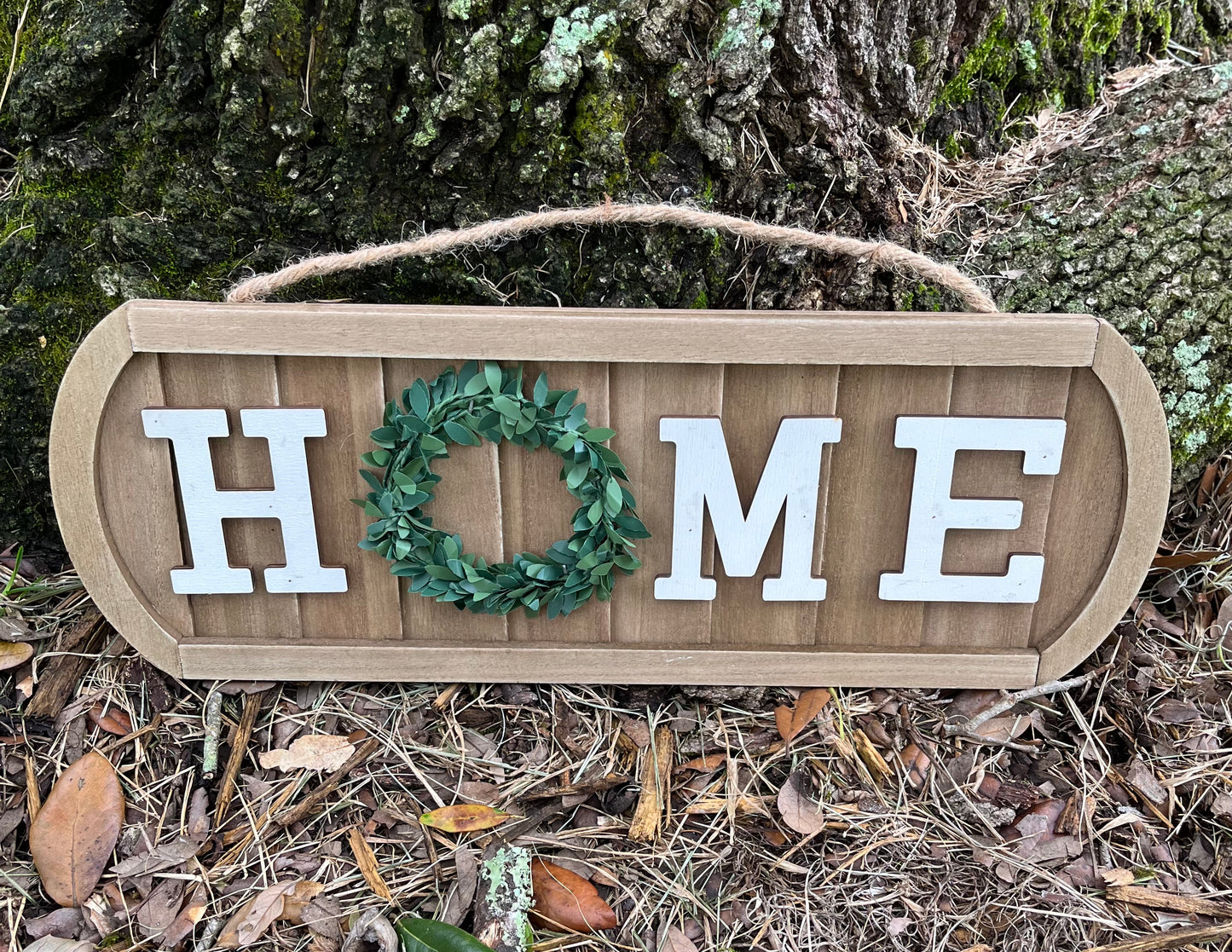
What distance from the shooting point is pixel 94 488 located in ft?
3.94

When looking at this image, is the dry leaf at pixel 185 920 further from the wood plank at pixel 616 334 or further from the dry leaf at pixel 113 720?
the wood plank at pixel 616 334

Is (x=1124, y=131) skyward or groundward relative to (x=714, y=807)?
skyward

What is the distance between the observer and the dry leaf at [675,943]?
1095 mm

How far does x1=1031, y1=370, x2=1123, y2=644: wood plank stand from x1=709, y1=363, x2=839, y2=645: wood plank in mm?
338

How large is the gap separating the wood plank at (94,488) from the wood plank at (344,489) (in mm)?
217

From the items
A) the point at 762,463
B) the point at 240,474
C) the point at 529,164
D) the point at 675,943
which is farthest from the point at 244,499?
the point at 675,943

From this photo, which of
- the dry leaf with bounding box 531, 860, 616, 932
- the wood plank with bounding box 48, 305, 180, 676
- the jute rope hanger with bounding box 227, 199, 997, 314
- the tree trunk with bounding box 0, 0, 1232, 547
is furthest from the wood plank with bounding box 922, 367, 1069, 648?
the wood plank with bounding box 48, 305, 180, 676

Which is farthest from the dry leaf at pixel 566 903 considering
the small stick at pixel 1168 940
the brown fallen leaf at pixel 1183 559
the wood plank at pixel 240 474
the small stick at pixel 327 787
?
the brown fallen leaf at pixel 1183 559

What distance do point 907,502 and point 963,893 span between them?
54cm

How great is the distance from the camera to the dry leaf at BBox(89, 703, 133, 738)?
4.17ft

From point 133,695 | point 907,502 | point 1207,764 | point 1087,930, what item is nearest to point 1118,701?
point 1207,764

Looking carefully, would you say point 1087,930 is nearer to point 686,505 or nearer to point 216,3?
point 686,505

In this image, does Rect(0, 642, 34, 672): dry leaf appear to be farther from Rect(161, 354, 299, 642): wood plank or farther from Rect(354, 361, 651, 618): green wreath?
Rect(354, 361, 651, 618): green wreath

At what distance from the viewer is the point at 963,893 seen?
1.14m
